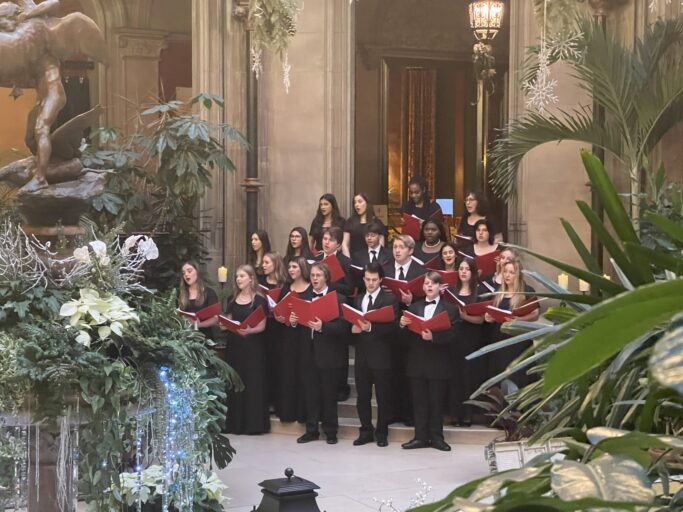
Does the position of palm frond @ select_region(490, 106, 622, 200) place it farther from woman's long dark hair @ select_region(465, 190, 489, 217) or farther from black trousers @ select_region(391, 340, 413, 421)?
black trousers @ select_region(391, 340, 413, 421)

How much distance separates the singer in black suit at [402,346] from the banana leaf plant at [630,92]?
1.92m

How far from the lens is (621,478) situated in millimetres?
816

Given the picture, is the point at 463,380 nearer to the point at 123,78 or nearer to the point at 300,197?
the point at 300,197

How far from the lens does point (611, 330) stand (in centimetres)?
81

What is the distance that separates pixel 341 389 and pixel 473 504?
11.5 metres

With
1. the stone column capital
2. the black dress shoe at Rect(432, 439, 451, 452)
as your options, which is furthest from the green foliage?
the stone column capital

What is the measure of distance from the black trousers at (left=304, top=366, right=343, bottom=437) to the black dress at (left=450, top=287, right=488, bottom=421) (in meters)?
A: 1.15

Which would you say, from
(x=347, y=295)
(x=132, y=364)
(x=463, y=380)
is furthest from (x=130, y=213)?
(x=132, y=364)

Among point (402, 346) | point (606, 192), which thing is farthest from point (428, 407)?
point (606, 192)

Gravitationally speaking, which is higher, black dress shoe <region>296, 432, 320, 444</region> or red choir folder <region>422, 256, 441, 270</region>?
red choir folder <region>422, 256, 441, 270</region>

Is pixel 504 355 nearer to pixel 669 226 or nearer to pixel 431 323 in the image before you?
pixel 431 323

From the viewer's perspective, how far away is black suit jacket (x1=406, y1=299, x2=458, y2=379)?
427 inches

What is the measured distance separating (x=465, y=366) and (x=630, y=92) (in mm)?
3243

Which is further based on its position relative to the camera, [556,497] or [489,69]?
[489,69]
